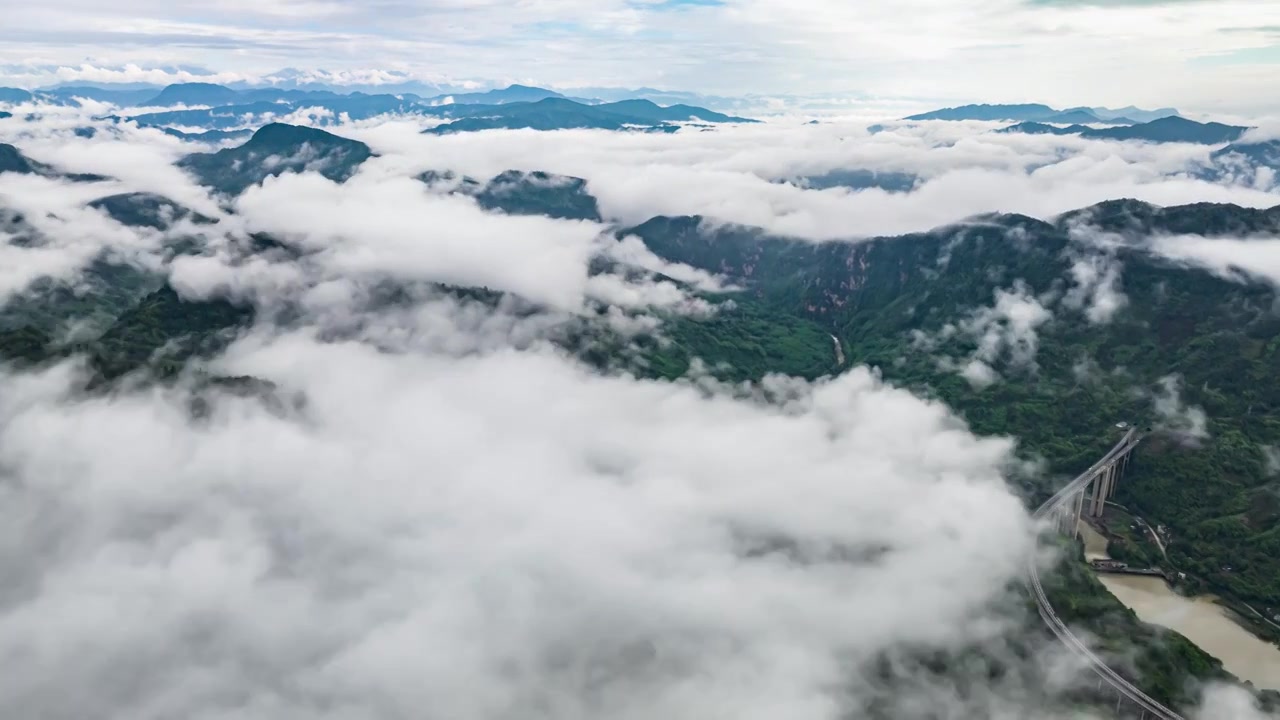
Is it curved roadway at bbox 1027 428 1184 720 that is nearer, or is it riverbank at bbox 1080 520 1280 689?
curved roadway at bbox 1027 428 1184 720

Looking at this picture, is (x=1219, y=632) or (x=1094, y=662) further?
(x=1219, y=632)

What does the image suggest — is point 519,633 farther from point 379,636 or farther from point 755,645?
point 755,645

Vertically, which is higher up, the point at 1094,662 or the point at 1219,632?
the point at 1094,662

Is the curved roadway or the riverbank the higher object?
the curved roadway

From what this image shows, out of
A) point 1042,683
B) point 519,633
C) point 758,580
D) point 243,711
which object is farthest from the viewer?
point 758,580

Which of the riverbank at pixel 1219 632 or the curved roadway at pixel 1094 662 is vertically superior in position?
the curved roadway at pixel 1094 662

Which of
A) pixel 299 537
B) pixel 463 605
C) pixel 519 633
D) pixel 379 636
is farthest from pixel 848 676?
pixel 299 537

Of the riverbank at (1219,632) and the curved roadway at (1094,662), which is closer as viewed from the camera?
the curved roadway at (1094,662)

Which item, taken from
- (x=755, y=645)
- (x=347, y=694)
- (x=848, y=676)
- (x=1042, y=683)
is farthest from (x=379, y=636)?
(x=1042, y=683)

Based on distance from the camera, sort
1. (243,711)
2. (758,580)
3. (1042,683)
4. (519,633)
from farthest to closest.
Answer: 1. (758,580)
2. (519,633)
3. (1042,683)
4. (243,711)

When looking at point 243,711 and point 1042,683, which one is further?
point 1042,683
